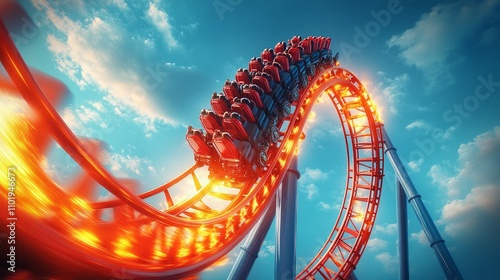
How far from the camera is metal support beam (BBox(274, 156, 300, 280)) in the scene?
4.64m

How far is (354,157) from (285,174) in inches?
205

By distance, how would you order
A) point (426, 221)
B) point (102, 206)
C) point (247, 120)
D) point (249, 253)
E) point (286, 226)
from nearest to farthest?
point (102, 206) < point (286, 226) < point (247, 120) < point (249, 253) < point (426, 221)

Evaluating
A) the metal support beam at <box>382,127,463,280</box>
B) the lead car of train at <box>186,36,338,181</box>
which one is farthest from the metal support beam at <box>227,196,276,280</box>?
the metal support beam at <box>382,127,463,280</box>

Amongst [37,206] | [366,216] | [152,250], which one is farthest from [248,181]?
[366,216]

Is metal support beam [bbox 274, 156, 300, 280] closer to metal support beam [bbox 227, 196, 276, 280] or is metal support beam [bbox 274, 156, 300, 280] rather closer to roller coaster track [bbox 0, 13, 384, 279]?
roller coaster track [bbox 0, 13, 384, 279]

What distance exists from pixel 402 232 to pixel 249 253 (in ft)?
15.9

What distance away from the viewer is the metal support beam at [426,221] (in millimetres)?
6168

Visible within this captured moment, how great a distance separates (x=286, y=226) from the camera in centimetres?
494

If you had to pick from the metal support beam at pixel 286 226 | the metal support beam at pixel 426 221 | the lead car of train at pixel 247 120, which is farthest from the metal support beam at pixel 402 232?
the lead car of train at pixel 247 120

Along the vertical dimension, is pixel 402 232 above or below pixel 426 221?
above

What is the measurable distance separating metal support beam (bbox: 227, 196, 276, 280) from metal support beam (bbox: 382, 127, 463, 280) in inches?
150

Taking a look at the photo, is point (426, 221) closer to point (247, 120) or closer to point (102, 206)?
point (247, 120)

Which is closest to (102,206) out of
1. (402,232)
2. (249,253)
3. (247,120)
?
(247,120)

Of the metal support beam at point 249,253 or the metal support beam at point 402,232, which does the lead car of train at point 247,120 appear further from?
the metal support beam at point 402,232
